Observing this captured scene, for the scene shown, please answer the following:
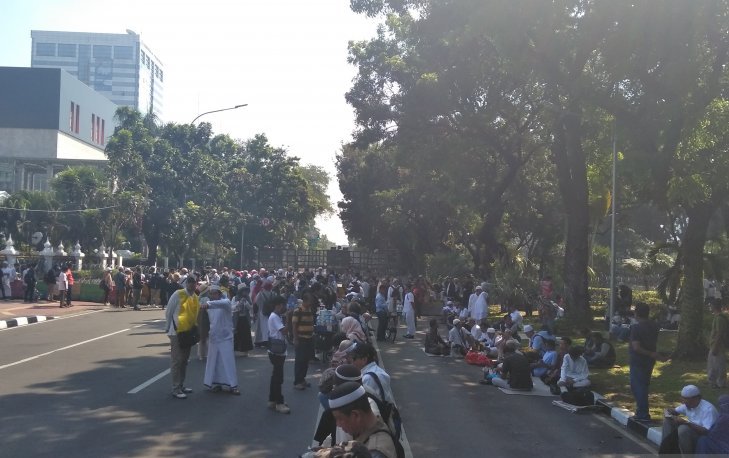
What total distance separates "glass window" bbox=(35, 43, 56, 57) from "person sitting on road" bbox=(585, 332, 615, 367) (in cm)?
19249

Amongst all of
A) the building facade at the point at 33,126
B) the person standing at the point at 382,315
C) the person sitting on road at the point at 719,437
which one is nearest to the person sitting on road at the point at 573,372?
the person sitting on road at the point at 719,437

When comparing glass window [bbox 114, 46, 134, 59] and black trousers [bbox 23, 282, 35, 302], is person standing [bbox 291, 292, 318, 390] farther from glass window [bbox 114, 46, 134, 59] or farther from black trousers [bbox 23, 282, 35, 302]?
glass window [bbox 114, 46, 134, 59]

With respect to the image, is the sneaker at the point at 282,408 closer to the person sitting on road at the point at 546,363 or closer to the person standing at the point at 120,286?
the person sitting on road at the point at 546,363

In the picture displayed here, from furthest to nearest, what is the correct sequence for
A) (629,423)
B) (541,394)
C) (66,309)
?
(66,309) → (541,394) → (629,423)

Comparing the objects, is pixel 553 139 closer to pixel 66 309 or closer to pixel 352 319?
pixel 352 319

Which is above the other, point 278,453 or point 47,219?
point 47,219

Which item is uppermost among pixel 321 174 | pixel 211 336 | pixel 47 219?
pixel 321 174

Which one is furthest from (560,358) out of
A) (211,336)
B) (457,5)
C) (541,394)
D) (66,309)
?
(66,309)

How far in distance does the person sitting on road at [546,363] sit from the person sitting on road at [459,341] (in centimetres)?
371

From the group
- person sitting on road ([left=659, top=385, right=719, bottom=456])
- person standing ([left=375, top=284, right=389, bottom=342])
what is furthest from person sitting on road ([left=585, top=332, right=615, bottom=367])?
person sitting on road ([left=659, top=385, right=719, bottom=456])

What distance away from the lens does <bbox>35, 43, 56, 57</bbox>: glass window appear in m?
187

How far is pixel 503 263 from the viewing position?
3603 centimetres

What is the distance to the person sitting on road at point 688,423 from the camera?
809 cm

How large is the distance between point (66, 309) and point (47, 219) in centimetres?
2868
